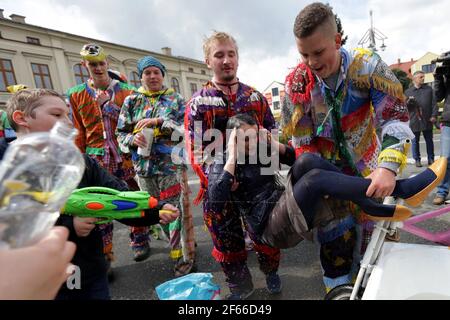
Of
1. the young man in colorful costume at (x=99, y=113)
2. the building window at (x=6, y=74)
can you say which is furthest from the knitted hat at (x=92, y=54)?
the building window at (x=6, y=74)

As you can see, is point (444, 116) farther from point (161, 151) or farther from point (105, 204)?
point (105, 204)

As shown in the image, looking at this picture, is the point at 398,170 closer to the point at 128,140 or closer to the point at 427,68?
the point at 128,140

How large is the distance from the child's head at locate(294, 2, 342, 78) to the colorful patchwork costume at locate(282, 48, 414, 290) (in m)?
0.16

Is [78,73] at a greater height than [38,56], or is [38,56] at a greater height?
[38,56]

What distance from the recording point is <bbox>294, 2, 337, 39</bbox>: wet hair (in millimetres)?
1357

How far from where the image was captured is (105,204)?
1074 mm

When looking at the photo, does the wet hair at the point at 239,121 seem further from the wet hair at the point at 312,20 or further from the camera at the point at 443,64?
the camera at the point at 443,64

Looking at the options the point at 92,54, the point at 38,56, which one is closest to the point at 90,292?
the point at 92,54

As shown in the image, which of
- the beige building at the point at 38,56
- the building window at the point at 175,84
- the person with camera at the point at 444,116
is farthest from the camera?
the building window at the point at 175,84

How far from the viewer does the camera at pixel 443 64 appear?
311 cm

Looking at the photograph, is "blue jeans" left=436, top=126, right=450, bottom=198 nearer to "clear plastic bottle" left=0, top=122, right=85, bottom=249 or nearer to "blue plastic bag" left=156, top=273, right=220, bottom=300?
"blue plastic bag" left=156, top=273, right=220, bottom=300

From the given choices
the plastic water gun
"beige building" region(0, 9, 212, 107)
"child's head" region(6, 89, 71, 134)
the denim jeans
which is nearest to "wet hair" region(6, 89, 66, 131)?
"child's head" region(6, 89, 71, 134)

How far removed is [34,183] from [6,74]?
75.5ft
